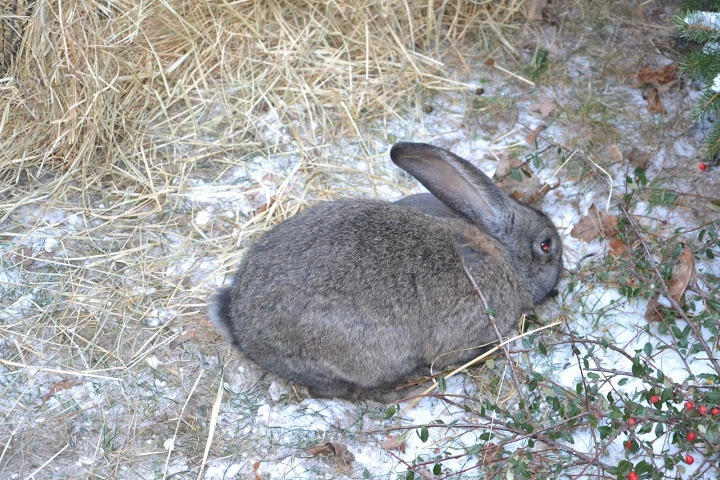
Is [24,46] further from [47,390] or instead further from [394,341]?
[394,341]

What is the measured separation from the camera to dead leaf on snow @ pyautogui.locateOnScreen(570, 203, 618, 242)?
17.1 ft

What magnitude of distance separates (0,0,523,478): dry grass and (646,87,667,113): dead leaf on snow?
1.22 meters

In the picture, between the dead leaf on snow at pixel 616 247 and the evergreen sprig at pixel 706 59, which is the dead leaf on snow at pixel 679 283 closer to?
the dead leaf on snow at pixel 616 247

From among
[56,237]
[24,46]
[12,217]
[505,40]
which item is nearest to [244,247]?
[56,237]

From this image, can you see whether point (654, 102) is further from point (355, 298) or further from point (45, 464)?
point (45, 464)

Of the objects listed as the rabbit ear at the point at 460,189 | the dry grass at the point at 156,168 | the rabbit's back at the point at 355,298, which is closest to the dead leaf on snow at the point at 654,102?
the dry grass at the point at 156,168

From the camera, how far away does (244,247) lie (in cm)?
525

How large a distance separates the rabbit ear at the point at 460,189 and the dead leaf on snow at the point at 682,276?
3.25 ft

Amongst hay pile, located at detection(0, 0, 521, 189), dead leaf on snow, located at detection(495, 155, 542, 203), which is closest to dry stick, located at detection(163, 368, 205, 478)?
hay pile, located at detection(0, 0, 521, 189)

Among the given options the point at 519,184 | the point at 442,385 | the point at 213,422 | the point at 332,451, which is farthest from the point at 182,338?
the point at 519,184

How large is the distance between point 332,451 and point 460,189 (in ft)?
5.52

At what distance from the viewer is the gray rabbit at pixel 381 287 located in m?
4.11

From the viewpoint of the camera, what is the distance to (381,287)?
13.6 feet

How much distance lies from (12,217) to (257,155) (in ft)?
5.56
